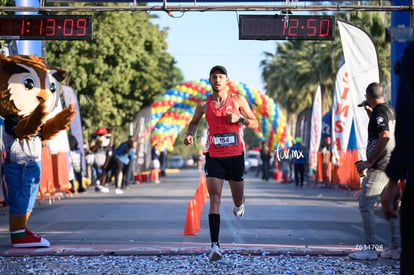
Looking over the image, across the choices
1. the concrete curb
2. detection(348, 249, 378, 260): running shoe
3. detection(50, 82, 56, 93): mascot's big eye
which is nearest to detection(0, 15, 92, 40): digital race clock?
detection(50, 82, 56, 93): mascot's big eye

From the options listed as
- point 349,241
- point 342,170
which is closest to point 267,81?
point 342,170

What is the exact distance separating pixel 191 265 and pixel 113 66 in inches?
1272

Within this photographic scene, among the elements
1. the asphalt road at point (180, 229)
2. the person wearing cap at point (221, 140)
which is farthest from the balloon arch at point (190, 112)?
the person wearing cap at point (221, 140)

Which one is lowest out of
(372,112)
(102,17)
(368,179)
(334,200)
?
(334,200)

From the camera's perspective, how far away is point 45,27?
1274cm

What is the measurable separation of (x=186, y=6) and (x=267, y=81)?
1890 inches

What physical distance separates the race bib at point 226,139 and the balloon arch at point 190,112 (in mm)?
26394

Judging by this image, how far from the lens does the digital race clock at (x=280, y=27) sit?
1273cm

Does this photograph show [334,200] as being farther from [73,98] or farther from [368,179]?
[368,179]

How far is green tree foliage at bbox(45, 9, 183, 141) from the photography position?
35156mm

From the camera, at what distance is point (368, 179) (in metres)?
8.08

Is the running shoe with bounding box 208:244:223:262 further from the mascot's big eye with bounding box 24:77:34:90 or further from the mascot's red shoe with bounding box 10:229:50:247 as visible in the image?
the mascot's big eye with bounding box 24:77:34:90

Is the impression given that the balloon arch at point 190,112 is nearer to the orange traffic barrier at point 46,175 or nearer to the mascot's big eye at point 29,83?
the orange traffic barrier at point 46,175

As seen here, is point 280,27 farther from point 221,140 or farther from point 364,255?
point 364,255
